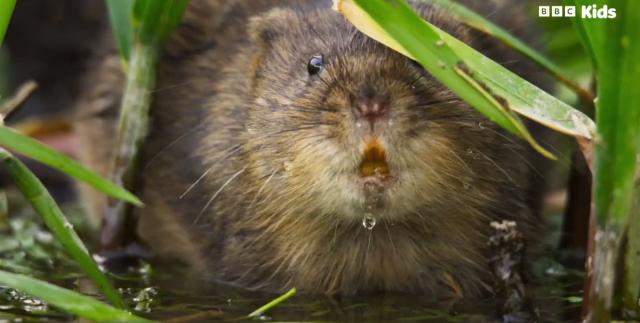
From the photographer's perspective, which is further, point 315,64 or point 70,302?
point 315,64

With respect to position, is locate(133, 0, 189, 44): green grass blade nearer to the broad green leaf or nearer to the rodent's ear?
the rodent's ear

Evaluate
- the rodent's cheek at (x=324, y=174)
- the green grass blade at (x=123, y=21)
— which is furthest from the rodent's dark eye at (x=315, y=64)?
the green grass blade at (x=123, y=21)

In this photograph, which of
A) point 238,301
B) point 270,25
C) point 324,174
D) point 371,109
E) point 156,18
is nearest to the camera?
point 371,109

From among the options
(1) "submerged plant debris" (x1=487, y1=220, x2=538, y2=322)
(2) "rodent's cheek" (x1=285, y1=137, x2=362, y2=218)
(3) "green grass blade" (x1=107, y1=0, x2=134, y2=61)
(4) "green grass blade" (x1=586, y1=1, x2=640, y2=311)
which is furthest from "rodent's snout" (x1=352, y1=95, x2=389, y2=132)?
(3) "green grass blade" (x1=107, y1=0, x2=134, y2=61)

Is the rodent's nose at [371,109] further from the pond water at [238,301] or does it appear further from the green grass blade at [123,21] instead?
the green grass blade at [123,21]

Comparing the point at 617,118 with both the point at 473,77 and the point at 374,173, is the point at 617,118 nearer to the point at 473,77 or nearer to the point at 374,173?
the point at 473,77

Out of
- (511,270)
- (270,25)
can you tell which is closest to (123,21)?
(270,25)

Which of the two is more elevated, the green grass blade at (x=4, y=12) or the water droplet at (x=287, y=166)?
the green grass blade at (x=4, y=12)
